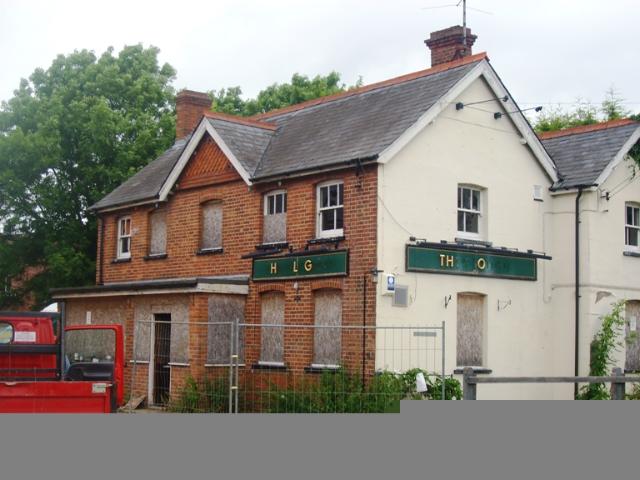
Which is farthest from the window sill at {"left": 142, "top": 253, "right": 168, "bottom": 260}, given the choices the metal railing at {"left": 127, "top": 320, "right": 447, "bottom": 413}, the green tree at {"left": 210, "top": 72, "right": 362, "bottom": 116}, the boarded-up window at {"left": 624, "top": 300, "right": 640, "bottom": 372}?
the green tree at {"left": 210, "top": 72, "right": 362, "bottom": 116}

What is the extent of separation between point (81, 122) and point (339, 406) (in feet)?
63.0

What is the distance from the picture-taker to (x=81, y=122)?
3459 cm

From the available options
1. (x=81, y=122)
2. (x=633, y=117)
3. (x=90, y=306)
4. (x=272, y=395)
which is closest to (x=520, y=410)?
(x=272, y=395)

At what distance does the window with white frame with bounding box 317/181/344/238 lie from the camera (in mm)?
21766

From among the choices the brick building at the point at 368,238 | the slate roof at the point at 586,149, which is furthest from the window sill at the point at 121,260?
the slate roof at the point at 586,149

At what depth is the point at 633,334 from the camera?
2430cm

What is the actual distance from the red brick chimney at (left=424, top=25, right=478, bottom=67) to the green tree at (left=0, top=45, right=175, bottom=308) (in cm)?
1308

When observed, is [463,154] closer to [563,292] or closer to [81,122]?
[563,292]

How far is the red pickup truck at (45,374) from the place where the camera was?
50.5 feet

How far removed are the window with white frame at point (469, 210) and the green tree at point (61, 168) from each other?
15309 millimetres

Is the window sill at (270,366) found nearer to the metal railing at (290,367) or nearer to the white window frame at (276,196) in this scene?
the metal railing at (290,367)

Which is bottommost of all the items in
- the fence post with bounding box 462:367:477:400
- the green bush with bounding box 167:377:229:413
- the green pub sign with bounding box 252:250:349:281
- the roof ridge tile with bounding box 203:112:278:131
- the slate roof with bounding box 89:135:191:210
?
the green bush with bounding box 167:377:229:413

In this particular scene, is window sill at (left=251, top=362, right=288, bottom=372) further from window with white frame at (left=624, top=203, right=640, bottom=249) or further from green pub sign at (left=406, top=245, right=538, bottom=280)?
window with white frame at (left=624, top=203, right=640, bottom=249)

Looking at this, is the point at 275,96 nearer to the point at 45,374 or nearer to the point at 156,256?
the point at 156,256
